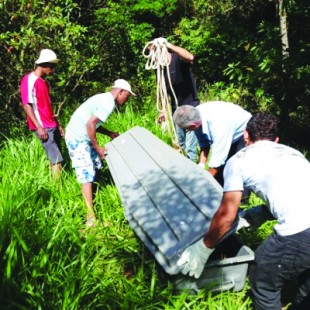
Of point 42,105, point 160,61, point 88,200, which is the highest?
point 160,61

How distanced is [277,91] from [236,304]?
3154 mm

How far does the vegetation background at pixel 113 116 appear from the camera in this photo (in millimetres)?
2496

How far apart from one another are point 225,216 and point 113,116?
175 inches

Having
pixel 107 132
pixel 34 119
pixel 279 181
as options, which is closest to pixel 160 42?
pixel 107 132

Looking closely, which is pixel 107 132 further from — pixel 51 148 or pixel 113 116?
pixel 113 116

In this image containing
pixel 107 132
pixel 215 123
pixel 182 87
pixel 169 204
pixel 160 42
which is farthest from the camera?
pixel 182 87

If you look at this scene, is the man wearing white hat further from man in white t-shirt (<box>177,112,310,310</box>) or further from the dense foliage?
man in white t-shirt (<box>177,112,310,310</box>)

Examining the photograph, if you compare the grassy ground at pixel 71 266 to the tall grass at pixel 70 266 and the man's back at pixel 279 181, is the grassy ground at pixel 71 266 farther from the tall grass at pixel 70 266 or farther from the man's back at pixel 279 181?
the man's back at pixel 279 181

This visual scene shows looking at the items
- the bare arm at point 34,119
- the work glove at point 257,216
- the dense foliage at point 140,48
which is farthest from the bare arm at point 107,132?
the work glove at point 257,216

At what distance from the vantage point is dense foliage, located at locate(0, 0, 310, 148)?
15.4 ft

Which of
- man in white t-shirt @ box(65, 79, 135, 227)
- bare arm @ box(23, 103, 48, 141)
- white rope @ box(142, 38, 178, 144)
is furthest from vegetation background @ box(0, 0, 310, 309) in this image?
white rope @ box(142, 38, 178, 144)

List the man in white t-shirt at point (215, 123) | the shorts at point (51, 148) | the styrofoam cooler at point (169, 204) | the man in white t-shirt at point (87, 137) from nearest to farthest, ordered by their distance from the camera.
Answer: the styrofoam cooler at point (169, 204) < the man in white t-shirt at point (215, 123) < the man in white t-shirt at point (87, 137) < the shorts at point (51, 148)

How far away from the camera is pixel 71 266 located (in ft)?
8.68

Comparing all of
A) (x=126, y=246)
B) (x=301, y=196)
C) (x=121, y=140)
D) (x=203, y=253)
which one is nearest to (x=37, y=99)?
(x=121, y=140)
